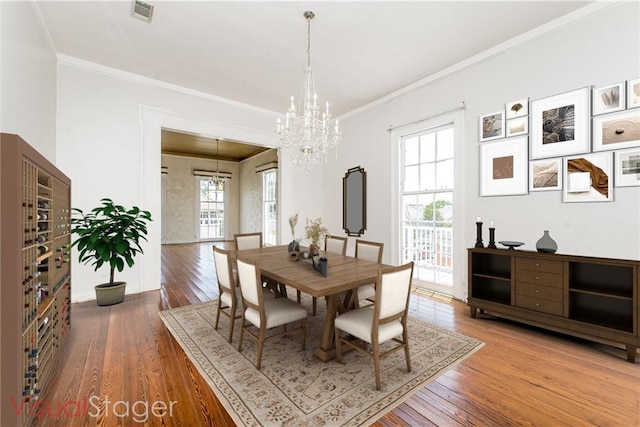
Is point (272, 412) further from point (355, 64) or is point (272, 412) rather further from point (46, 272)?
point (355, 64)

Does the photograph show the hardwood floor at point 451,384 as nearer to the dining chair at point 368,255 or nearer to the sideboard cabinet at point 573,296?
the sideboard cabinet at point 573,296

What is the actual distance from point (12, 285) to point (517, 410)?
9.64 ft

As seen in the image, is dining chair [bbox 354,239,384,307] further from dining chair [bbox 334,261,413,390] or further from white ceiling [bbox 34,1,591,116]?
white ceiling [bbox 34,1,591,116]

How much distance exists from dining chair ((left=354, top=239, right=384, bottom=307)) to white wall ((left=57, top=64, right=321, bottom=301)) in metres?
3.23

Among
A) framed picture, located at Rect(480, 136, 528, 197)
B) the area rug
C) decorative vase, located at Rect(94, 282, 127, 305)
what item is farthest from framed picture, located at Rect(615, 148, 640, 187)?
decorative vase, located at Rect(94, 282, 127, 305)

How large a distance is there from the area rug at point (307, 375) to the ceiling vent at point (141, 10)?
10.8 ft

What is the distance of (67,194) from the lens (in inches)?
109

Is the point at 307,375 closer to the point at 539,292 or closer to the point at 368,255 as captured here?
the point at 368,255

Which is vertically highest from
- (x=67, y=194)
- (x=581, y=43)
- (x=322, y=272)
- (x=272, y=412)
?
(x=581, y=43)

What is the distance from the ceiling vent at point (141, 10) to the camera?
8.66 feet

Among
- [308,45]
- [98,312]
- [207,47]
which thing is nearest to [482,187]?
[308,45]

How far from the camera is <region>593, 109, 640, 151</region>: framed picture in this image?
2.45 meters

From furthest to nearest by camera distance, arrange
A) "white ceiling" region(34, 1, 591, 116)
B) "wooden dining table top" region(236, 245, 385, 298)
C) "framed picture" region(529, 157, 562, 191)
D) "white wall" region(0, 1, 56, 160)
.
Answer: "framed picture" region(529, 157, 562, 191), "white ceiling" region(34, 1, 591, 116), "white wall" region(0, 1, 56, 160), "wooden dining table top" region(236, 245, 385, 298)

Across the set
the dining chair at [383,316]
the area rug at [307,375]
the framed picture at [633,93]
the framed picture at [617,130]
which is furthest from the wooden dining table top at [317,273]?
the framed picture at [633,93]
